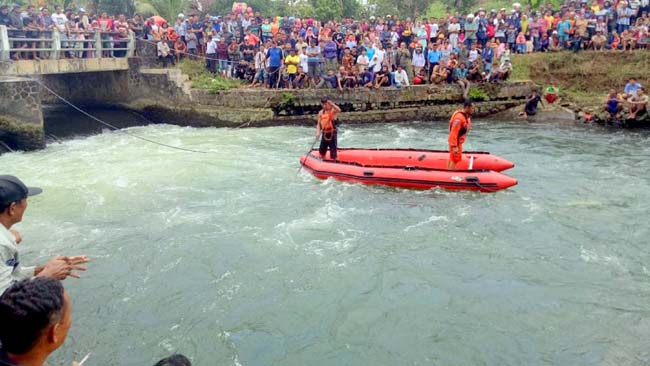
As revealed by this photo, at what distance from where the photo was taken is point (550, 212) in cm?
934

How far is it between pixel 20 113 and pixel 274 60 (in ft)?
23.3

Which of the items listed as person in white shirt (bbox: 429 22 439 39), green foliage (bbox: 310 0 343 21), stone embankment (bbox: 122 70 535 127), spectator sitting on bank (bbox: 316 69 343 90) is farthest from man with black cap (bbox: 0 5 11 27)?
green foliage (bbox: 310 0 343 21)

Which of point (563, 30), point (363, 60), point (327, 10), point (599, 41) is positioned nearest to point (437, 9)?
point (327, 10)

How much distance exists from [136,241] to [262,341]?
3293 mm

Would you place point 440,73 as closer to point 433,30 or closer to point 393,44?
point 433,30

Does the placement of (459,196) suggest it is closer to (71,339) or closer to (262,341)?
(262,341)

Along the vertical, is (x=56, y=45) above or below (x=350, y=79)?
above

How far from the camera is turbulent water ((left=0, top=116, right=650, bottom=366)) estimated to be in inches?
230

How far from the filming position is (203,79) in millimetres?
18078

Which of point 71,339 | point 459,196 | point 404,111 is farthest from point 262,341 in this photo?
point 404,111

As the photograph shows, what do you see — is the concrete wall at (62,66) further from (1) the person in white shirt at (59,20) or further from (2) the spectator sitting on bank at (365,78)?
(2) the spectator sitting on bank at (365,78)

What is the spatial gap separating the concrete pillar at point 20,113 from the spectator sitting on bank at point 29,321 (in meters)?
12.7

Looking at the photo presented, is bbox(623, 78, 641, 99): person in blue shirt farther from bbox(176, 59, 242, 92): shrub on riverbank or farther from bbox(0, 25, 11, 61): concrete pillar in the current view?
bbox(0, 25, 11, 61): concrete pillar

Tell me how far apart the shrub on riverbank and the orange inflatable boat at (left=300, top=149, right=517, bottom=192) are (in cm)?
677
